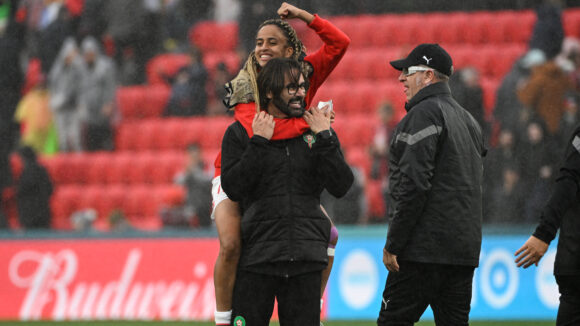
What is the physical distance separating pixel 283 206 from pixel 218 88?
10.5m

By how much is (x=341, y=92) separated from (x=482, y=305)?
6.27m

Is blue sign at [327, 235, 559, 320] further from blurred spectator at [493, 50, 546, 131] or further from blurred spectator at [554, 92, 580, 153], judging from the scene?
blurred spectator at [493, 50, 546, 131]

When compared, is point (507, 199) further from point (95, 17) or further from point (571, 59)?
point (95, 17)

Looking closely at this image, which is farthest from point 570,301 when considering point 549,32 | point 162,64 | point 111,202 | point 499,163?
point 162,64

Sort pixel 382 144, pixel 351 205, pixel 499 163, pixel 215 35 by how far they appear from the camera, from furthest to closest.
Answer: pixel 215 35 → pixel 382 144 → pixel 351 205 → pixel 499 163

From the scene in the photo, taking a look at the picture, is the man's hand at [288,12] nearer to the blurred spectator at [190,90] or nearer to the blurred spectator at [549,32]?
the blurred spectator at [549,32]

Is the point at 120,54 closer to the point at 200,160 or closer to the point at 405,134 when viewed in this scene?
the point at 200,160

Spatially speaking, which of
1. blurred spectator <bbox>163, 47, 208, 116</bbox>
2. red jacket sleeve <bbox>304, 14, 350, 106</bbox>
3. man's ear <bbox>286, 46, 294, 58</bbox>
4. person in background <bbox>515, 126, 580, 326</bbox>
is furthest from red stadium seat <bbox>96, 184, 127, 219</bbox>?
person in background <bbox>515, 126, 580, 326</bbox>

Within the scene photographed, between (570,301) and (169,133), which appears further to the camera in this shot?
(169,133)

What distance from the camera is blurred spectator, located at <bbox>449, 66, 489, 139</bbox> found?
472 inches

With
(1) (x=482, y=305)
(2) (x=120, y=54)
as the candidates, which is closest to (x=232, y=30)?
(2) (x=120, y=54)

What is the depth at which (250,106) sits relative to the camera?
483 centimetres

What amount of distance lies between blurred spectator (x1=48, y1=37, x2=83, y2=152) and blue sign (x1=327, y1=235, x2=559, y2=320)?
7111 millimetres

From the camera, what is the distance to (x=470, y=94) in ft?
39.4
